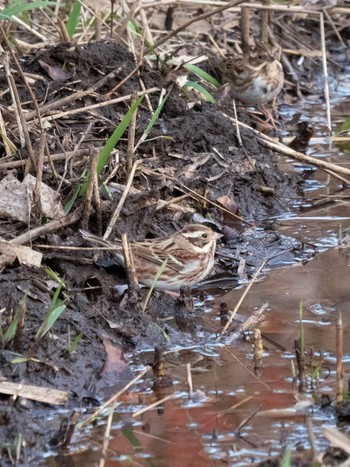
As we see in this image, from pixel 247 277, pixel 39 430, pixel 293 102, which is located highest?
pixel 39 430

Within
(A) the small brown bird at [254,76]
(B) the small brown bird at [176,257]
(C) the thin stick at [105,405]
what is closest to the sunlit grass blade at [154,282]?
(B) the small brown bird at [176,257]

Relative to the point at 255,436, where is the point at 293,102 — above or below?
below

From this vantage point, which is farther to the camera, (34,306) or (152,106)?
(152,106)

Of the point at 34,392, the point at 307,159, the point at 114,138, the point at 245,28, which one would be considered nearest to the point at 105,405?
the point at 34,392

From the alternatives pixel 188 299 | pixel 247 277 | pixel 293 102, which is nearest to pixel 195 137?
pixel 247 277

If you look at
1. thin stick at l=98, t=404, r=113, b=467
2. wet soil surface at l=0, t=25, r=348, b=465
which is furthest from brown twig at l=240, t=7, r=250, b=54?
thin stick at l=98, t=404, r=113, b=467

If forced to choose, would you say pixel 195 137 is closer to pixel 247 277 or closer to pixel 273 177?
pixel 273 177
